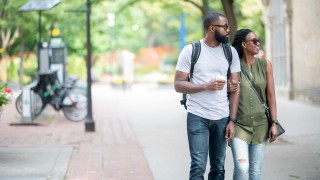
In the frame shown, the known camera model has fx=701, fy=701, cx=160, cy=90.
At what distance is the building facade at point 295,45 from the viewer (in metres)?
21.0

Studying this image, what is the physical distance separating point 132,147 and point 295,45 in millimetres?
12882

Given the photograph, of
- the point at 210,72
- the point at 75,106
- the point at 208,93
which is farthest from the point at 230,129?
the point at 75,106

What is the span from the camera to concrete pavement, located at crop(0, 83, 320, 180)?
877cm

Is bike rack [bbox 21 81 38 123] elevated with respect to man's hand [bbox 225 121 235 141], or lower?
lower

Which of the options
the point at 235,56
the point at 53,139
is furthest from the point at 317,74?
the point at 235,56

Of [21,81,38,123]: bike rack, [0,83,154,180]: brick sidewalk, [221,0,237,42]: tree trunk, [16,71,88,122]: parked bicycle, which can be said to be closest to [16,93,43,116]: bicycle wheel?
[16,71,88,122]: parked bicycle

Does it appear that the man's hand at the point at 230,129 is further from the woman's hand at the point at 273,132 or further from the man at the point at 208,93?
the woman's hand at the point at 273,132

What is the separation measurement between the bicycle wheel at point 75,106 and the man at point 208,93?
35.6 ft

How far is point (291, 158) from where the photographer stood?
32.5ft

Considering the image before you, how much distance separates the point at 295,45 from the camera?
76.5ft

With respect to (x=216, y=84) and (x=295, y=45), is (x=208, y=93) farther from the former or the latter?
(x=295, y=45)

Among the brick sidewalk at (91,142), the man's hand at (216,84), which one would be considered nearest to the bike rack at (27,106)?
the brick sidewalk at (91,142)

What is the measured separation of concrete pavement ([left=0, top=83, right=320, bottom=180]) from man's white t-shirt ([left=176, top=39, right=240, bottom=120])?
9.07 feet

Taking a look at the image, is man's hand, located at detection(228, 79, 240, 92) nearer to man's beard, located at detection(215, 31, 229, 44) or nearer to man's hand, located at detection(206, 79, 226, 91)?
man's hand, located at detection(206, 79, 226, 91)
